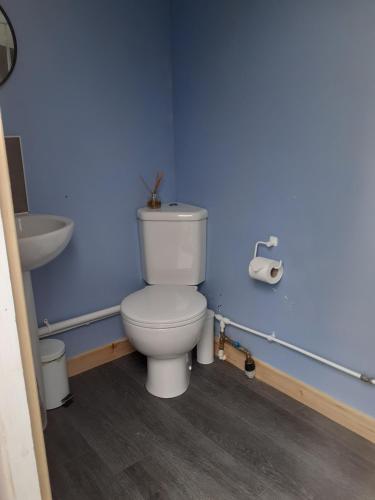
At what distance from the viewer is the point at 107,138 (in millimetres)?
2002

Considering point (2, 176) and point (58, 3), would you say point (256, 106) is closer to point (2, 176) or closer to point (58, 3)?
point (58, 3)

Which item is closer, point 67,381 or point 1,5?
point 1,5

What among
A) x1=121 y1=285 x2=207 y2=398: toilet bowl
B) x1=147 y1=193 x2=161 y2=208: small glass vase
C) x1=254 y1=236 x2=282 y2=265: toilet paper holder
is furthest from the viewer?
x1=147 y1=193 x2=161 y2=208: small glass vase

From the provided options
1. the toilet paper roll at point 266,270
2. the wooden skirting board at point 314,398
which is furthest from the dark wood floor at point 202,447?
the toilet paper roll at point 266,270

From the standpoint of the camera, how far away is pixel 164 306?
1.83 m

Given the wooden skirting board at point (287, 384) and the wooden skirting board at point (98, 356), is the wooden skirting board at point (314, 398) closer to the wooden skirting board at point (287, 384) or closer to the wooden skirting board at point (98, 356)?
the wooden skirting board at point (287, 384)

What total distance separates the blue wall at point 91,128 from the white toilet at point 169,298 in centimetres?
16

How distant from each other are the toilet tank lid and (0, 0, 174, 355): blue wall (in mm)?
109

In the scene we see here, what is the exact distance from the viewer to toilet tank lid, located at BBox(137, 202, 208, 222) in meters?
2.05

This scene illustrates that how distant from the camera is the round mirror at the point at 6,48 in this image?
1615 millimetres

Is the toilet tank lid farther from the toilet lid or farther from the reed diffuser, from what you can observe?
the toilet lid

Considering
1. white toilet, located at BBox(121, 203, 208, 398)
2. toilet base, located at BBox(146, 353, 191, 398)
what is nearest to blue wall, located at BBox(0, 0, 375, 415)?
white toilet, located at BBox(121, 203, 208, 398)

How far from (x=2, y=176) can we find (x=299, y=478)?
1.45m

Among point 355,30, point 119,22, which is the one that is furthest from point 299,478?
point 119,22
